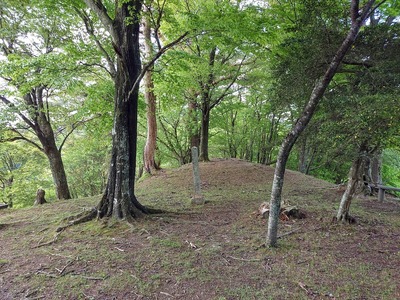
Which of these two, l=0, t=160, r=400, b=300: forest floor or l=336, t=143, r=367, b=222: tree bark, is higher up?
l=336, t=143, r=367, b=222: tree bark

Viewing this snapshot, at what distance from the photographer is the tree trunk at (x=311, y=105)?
116 inches

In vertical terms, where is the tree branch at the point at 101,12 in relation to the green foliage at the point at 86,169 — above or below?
above

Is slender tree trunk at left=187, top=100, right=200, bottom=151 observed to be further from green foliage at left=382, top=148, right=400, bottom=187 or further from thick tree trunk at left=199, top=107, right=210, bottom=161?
green foliage at left=382, top=148, right=400, bottom=187

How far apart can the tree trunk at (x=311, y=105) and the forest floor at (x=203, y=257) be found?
596 millimetres

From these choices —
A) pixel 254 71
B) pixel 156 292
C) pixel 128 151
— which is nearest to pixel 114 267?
pixel 156 292

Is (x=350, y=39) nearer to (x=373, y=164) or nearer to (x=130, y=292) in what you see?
(x=130, y=292)

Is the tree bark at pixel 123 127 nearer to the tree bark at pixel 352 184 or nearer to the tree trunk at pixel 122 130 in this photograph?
the tree trunk at pixel 122 130

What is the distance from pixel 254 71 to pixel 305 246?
836 cm

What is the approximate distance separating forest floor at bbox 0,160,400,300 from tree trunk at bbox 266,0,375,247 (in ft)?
1.95

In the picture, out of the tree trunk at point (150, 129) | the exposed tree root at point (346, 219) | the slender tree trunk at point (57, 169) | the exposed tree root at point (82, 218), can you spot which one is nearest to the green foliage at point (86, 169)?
the tree trunk at point (150, 129)

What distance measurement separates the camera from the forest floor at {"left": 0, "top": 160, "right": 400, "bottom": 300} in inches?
104

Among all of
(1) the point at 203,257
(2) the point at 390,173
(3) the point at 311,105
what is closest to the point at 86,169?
(1) the point at 203,257

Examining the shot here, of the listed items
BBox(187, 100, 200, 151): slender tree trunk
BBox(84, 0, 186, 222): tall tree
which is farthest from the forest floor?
BBox(187, 100, 200, 151): slender tree trunk

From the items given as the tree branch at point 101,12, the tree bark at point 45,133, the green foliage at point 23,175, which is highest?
the tree branch at point 101,12
